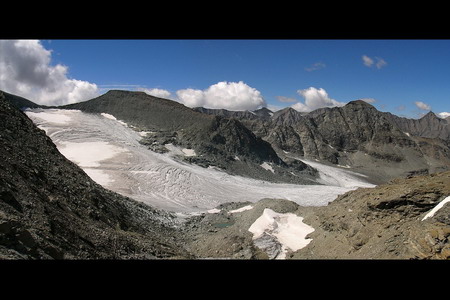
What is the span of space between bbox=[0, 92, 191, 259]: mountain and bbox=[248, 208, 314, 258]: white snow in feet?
32.3

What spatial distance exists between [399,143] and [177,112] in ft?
316

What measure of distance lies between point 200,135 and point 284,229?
60.4 meters

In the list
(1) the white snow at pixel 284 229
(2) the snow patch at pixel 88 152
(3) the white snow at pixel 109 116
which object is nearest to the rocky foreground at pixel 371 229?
(1) the white snow at pixel 284 229

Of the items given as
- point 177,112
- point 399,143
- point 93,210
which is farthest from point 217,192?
point 399,143

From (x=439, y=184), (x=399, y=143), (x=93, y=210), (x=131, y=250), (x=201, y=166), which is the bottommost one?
A: (x=131, y=250)

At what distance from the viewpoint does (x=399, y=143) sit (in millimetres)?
141875

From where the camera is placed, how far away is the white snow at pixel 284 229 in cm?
2281

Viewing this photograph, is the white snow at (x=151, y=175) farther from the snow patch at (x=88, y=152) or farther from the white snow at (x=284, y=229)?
the white snow at (x=284, y=229)

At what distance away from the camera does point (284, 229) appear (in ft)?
83.7

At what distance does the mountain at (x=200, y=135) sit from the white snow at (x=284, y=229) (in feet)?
141

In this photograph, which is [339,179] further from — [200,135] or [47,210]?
[47,210]

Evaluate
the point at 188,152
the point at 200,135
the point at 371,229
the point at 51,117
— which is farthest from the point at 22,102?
the point at 371,229
